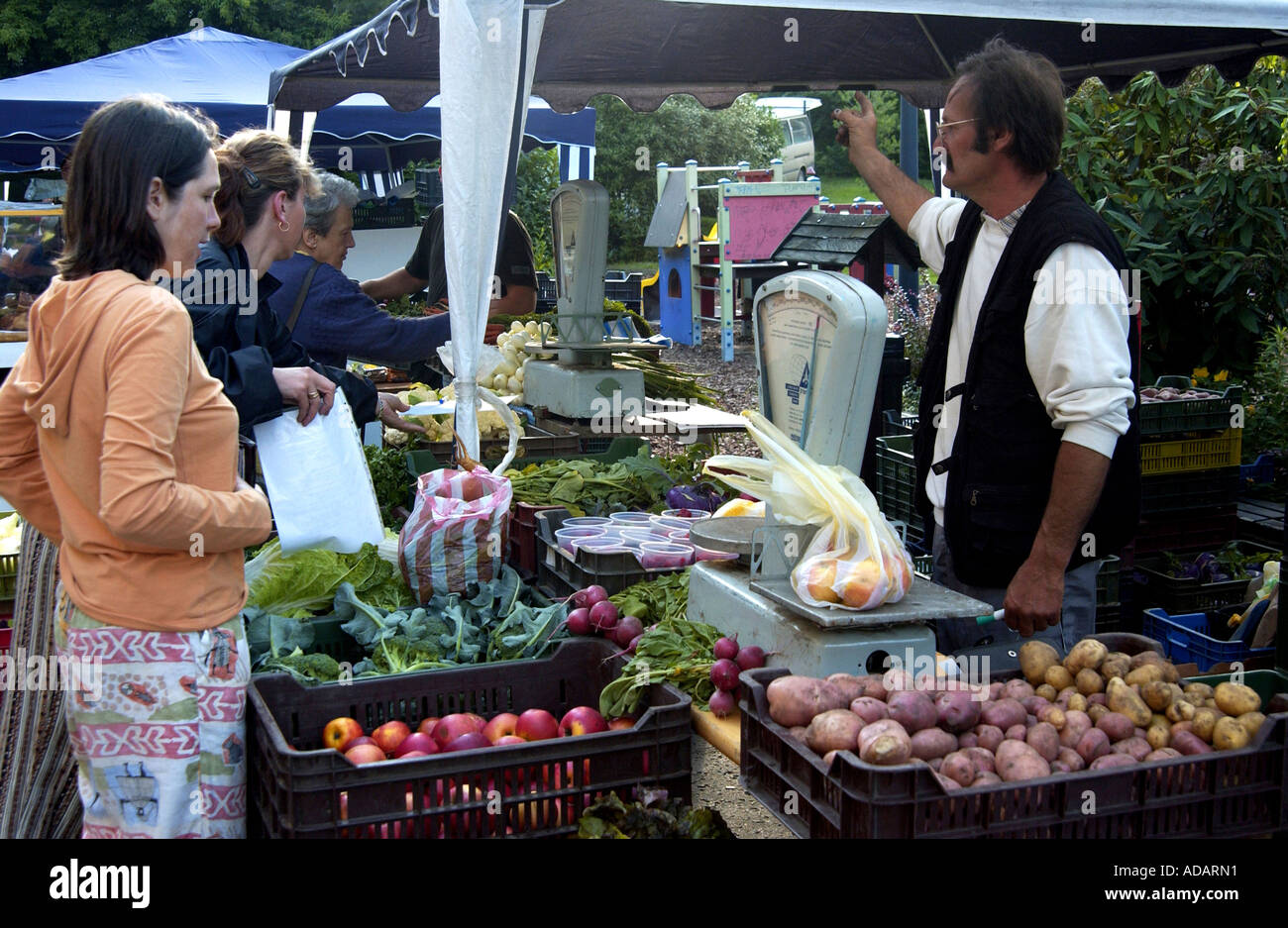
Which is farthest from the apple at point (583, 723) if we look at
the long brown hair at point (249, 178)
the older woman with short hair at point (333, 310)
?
the older woman with short hair at point (333, 310)

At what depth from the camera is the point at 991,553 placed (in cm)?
268

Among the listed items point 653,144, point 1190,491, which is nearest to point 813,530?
point 1190,491

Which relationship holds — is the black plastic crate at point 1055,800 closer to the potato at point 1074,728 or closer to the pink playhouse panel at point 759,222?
the potato at point 1074,728

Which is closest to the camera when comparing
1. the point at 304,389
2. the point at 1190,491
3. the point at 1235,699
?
the point at 1235,699

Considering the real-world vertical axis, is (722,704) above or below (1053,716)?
below

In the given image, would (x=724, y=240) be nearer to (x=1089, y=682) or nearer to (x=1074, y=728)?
(x=1089, y=682)

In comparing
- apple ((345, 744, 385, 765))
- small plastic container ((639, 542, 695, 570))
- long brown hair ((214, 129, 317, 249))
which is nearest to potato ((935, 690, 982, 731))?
apple ((345, 744, 385, 765))

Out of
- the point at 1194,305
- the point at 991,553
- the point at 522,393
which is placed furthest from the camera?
the point at 1194,305

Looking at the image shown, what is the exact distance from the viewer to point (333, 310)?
161 inches

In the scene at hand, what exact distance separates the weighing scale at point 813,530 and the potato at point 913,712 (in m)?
0.28

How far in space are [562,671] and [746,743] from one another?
0.73 meters

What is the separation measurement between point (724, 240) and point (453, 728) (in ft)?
38.9

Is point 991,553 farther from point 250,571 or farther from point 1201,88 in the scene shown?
point 1201,88
